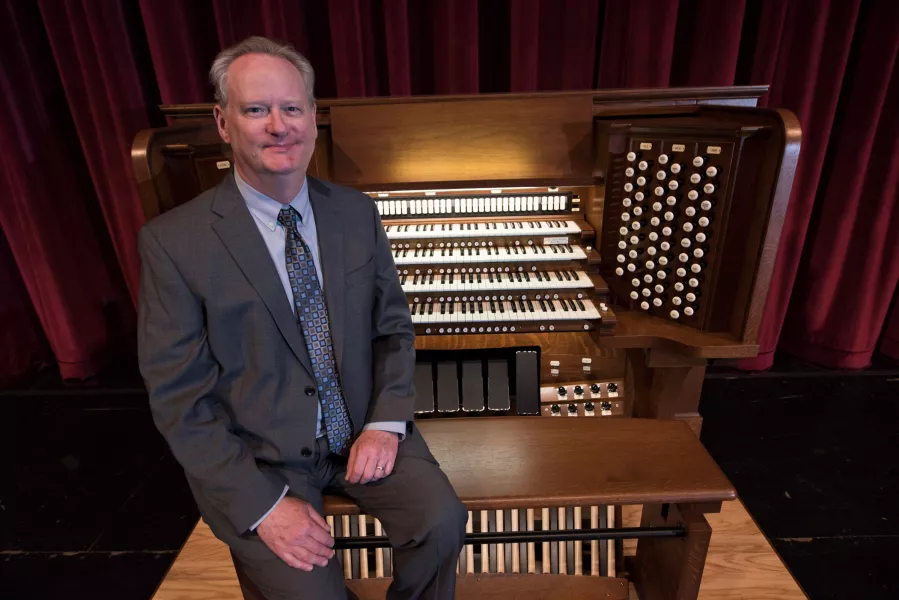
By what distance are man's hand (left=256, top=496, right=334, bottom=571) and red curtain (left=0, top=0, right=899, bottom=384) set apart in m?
2.20

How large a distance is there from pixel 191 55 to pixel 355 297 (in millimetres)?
2164

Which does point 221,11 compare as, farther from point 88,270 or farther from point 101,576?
point 101,576

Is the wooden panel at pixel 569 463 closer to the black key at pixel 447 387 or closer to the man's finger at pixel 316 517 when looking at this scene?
the man's finger at pixel 316 517

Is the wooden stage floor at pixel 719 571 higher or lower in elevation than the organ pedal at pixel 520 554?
lower

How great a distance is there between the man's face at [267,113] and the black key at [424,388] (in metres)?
1.39

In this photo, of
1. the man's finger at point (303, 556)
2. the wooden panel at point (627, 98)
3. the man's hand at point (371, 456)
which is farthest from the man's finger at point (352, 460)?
the wooden panel at point (627, 98)

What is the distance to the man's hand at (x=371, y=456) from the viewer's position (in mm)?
1432

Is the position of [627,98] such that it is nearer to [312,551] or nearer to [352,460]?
[352,460]

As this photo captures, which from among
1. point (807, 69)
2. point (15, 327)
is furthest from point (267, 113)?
point (15, 327)

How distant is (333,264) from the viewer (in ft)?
4.77

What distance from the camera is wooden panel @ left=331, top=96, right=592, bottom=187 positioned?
2309 mm

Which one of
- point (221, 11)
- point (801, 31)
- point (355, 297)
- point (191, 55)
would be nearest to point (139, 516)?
point (355, 297)

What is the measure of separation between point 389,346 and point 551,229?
1025mm

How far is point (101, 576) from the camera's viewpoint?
2.16 m
